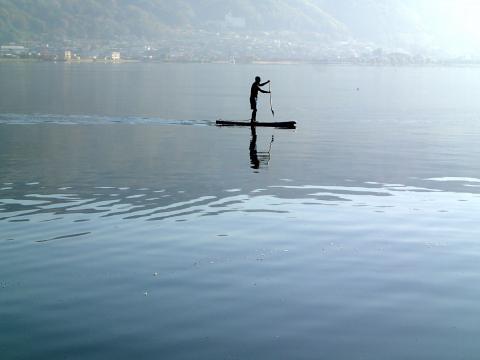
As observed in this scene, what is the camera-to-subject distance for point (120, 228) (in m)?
24.3

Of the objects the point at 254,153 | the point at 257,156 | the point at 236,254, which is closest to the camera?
the point at 236,254

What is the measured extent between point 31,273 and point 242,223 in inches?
329

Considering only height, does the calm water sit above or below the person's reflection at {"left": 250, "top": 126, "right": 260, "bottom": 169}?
below

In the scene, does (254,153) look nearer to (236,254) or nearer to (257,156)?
(257,156)

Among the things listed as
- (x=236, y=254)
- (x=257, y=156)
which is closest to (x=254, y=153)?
(x=257, y=156)

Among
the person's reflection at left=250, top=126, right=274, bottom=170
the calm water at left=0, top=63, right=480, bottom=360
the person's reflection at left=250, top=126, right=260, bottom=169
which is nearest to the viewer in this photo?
the calm water at left=0, top=63, right=480, bottom=360

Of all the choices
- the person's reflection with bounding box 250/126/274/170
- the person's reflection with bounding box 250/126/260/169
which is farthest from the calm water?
the person's reflection with bounding box 250/126/260/169

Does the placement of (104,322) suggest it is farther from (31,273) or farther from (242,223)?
(242,223)

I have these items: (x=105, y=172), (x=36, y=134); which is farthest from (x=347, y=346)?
(x=36, y=134)

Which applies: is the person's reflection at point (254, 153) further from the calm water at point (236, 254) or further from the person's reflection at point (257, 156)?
the calm water at point (236, 254)

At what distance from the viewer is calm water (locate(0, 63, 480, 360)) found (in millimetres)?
15289

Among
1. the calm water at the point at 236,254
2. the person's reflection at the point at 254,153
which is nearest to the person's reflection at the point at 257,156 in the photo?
the person's reflection at the point at 254,153

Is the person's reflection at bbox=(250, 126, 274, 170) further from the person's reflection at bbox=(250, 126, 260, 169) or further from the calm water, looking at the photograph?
the calm water

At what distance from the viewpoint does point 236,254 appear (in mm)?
21516
